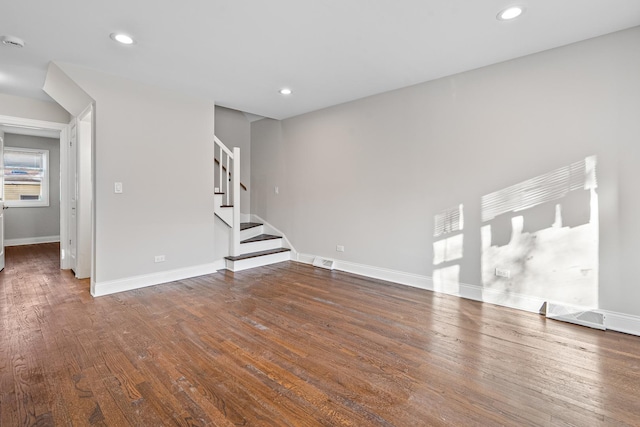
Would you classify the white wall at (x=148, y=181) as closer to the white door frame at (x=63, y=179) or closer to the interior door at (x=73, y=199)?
the interior door at (x=73, y=199)

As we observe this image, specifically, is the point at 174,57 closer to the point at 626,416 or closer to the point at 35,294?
the point at 35,294

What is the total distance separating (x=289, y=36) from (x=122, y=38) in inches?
59.3

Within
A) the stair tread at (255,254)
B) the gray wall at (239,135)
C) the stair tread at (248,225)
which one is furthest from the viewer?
the gray wall at (239,135)

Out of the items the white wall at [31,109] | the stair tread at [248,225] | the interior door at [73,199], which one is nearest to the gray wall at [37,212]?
the white wall at [31,109]

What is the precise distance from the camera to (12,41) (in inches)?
109

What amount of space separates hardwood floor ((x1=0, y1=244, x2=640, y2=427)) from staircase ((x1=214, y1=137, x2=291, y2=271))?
137cm

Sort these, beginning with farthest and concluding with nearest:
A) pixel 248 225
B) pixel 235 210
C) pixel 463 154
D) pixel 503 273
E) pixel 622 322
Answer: pixel 248 225 < pixel 235 210 < pixel 463 154 < pixel 503 273 < pixel 622 322

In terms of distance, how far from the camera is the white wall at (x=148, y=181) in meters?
3.59

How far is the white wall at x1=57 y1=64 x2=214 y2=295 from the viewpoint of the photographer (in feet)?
11.8

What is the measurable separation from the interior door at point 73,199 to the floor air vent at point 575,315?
5.98m

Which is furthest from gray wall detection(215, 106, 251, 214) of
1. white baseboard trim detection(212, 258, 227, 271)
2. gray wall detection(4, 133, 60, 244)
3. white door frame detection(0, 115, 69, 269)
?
gray wall detection(4, 133, 60, 244)

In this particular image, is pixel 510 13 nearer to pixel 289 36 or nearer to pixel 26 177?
pixel 289 36

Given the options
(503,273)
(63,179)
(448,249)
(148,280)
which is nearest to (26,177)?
(63,179)

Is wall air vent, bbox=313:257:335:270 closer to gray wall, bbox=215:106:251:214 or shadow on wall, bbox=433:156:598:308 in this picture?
shadow on wall, bbox=433:156:598:308
